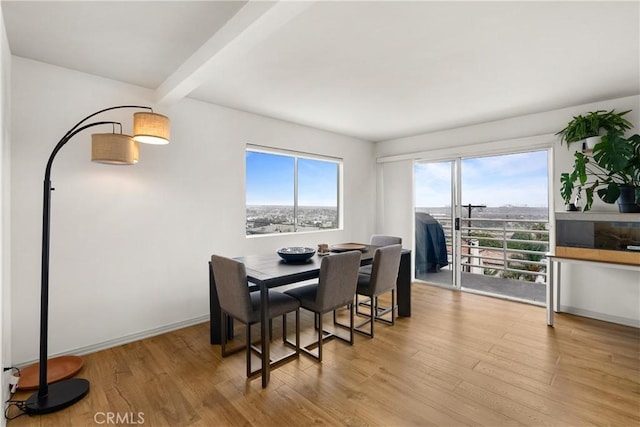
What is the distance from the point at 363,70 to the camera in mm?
2568

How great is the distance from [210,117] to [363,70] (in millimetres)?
1787

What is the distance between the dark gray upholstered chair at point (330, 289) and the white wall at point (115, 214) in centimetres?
136

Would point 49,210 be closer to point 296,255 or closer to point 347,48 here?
point 296,255

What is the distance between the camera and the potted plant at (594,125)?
10.5 ft

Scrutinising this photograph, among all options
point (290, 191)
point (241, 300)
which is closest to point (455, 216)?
point (290, 191)

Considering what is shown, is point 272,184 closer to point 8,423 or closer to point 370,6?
point 370,6

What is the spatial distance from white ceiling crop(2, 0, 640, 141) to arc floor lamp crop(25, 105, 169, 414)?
54 centimetres

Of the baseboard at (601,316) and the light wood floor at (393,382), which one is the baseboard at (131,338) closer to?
the light wood floor at (393,382)

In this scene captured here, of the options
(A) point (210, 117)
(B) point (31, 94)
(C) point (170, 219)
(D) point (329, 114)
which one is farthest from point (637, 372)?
(B) point (31, 94)

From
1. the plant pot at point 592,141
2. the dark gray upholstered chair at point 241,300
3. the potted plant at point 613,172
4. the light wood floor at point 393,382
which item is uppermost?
the plant pot at point 592,141

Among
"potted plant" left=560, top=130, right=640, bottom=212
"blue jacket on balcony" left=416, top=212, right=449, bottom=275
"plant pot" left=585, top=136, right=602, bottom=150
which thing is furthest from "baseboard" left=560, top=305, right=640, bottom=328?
"plant pot" left=585, top=136, right=602, bottom=150

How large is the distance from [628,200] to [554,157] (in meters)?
0.91

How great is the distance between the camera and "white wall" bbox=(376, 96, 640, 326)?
3244 mm

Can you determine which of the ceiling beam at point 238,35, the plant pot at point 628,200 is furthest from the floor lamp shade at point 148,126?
the plant pot at point 628,200
